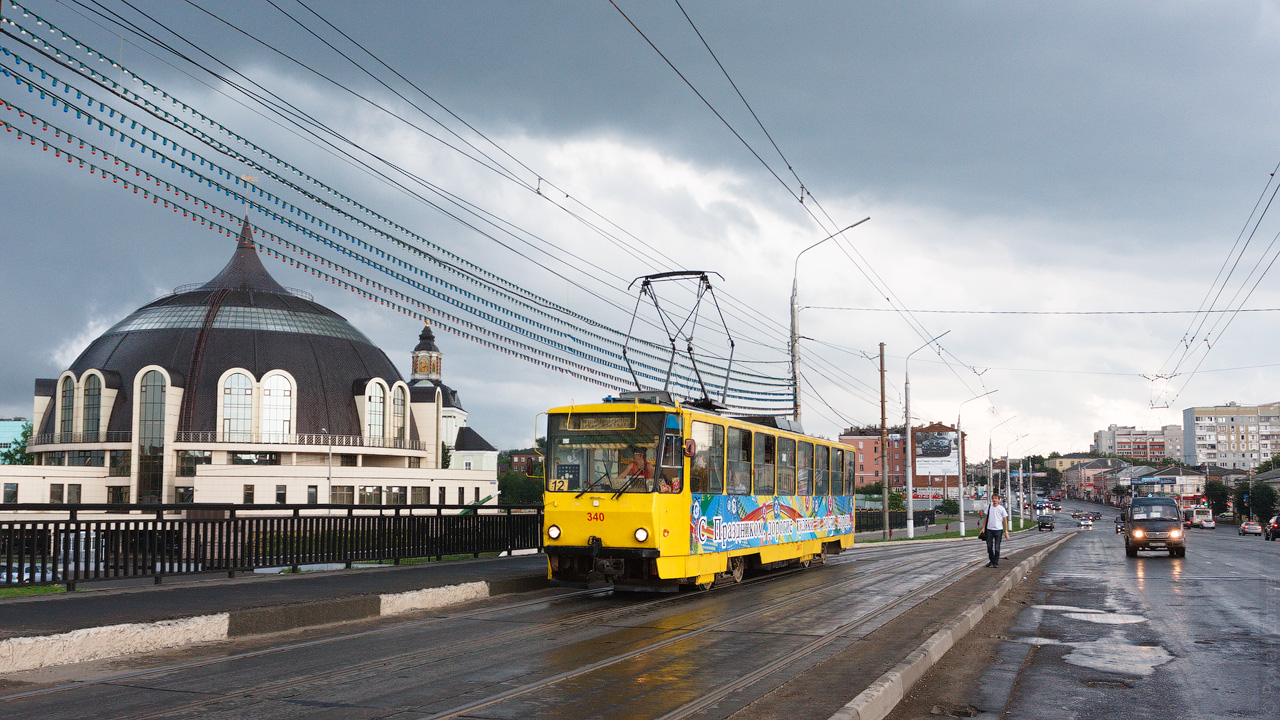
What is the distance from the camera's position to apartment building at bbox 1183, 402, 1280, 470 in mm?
194125

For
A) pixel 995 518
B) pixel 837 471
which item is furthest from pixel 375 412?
pixel 995 518

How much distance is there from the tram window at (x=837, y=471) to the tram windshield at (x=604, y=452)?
962cm

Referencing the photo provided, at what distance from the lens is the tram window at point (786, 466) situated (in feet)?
63.3

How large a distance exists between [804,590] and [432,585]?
6.38 metres

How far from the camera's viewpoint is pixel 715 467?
16297 mm

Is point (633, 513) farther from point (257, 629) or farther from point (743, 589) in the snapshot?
point (257, 629)

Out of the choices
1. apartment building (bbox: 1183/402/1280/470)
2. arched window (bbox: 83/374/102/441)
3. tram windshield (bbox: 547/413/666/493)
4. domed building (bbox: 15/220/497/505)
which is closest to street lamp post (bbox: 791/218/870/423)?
tram windshield (bbox: 547/413/666/493)

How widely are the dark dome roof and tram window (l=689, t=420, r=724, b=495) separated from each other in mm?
82926

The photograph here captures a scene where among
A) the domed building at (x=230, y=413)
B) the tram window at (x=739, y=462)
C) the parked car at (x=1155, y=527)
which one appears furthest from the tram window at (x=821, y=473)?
the domed building at (x=230, y=413)

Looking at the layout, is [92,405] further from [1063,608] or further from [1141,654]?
[1141,654]

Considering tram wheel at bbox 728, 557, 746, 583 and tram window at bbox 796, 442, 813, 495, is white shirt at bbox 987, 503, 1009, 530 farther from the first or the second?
tram wheel at bbox 728, 557, 746, 583

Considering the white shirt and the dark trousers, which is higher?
the white shirt

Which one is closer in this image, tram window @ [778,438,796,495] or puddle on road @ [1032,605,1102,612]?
puddle on road @ [1032,605,1102,612]

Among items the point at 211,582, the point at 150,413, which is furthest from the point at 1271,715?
the point at 150,413
